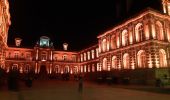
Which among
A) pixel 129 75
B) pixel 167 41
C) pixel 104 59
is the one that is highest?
pixel 167 41

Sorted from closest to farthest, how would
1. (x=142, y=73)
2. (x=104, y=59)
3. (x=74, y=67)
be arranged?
(x=142, y=73) → (x=104, y=59) → (x=74, y=67)

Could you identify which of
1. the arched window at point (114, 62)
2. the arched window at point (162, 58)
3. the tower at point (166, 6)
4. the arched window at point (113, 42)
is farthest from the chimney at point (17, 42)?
the tower at point (166, 6)

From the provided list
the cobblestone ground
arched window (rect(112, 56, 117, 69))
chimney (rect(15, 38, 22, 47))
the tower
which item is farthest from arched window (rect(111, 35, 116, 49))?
chimney (rect(15, 38, 22, 47))

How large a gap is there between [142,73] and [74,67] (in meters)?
39.6

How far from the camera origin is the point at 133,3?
37.3 m

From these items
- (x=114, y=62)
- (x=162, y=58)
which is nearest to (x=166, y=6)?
(x=162, y=58)

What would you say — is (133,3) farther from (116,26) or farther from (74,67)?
(74,67)

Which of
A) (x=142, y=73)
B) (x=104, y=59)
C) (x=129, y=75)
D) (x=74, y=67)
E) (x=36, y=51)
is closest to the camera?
(x=142, y=73)

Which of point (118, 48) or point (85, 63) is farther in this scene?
point (85, 63)

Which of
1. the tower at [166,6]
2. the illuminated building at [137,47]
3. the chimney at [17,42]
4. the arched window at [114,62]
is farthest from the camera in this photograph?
the chimney at [17,42]

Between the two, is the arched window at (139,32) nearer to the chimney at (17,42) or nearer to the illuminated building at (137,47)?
the illuminated building at (137,47)

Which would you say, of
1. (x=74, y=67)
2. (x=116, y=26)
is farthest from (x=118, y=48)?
(x=74, y=67)

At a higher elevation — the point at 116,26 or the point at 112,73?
the point at 116,26

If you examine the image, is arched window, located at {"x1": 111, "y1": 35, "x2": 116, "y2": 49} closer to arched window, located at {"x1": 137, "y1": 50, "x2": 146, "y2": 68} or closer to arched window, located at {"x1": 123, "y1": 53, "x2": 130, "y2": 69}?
arched window, located at {"x1": 123, "y1": 53, "x2": 130, "y2": 69}
